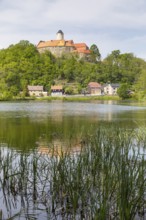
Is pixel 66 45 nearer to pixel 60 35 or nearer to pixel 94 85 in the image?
pixel 60 35

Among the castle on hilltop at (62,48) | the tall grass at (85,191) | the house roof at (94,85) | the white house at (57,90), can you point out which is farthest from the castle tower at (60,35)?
the tall grass at (85,191)

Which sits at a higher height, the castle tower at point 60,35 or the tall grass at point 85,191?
the castle tower at point 60,35

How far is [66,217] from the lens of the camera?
19.5 ft

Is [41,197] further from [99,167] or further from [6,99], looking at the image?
[6,99]

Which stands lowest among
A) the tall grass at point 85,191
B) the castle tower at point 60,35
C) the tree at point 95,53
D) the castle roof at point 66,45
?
the tall grass at point 85,191

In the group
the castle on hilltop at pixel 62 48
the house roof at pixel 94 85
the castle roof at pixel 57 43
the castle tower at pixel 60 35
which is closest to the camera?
the house roof at pixel 94 85

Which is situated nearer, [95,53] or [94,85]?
[94,85]

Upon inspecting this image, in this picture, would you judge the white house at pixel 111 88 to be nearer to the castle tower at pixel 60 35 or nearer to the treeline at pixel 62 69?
the treeline at pixel 62 69

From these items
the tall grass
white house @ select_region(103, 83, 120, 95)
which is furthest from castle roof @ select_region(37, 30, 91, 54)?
the tall grass

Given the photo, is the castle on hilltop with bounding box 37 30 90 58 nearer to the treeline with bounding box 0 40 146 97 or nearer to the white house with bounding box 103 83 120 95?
the treeline with bounding box 0 40 146 97

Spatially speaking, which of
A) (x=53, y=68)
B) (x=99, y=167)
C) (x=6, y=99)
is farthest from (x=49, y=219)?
(x=53, y=68)

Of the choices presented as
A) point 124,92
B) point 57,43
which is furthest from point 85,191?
point 57,43

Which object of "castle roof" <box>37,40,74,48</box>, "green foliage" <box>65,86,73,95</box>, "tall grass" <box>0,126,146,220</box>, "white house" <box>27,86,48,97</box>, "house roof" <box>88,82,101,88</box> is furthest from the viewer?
"castle roof" <box>37,40,74,48</box>

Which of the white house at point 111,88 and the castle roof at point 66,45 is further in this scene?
the castle roof at point 66,45
